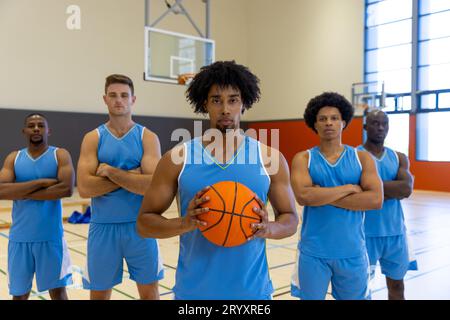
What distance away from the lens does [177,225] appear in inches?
72.3

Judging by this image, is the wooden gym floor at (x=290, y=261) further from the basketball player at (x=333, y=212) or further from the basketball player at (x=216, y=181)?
the basketball player at (x=216, y=181)

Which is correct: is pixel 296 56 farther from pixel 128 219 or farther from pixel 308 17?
pixel 128 219

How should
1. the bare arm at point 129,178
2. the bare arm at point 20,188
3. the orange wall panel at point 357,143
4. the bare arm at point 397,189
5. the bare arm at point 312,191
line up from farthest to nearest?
the orange wall panel at point 357,143 < the bare arm at point 397,189 < the bare arm at point 20,188 < the bare arm at point 129,178 < the bare arm at point 312,191

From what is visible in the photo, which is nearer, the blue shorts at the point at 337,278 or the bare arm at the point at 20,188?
the blue shorts at the point at 337,278

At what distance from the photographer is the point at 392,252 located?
3.42 metres

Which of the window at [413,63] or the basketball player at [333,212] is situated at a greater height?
the window at [413,63]

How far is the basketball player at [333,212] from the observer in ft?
9.20

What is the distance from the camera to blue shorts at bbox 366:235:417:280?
3.39m

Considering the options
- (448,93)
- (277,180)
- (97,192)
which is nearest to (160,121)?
(448,93)

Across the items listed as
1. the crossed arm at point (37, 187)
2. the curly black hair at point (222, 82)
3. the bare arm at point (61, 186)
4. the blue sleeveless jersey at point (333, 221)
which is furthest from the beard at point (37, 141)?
the blue sleeveless jersey at point (333, 221)

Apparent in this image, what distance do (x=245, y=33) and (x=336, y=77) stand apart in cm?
457

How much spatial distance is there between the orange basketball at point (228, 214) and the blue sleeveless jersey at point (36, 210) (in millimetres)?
1987

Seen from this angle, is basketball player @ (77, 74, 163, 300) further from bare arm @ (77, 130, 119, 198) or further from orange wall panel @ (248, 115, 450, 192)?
orange wall panel @ (248, 115, 450, 192)

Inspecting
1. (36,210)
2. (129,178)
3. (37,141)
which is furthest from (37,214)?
(129,178)
